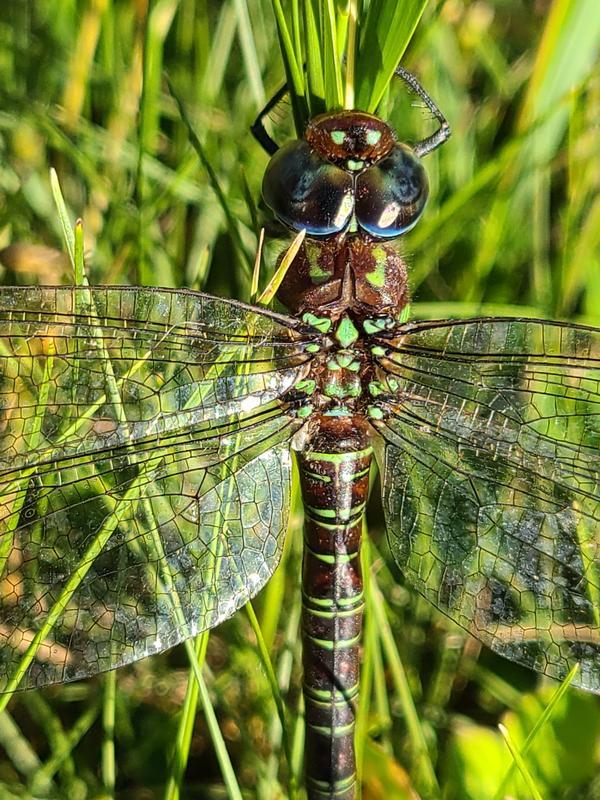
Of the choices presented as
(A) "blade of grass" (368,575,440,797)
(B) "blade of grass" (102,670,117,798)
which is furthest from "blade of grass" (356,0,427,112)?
(B) "blade of grass" (102,670,117,798)

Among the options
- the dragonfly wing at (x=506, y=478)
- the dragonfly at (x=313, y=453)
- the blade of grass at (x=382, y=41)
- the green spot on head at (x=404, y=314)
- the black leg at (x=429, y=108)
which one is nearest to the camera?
the blade of grass at (x=382, y=41)

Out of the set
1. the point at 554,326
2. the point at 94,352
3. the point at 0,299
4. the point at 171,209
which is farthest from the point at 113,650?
the point at 171,209

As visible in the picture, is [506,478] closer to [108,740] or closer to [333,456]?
[333,456]

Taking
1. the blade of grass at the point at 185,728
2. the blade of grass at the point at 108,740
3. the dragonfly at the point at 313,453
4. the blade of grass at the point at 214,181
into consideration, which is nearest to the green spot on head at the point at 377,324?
the dragonfly at the point at 313,453

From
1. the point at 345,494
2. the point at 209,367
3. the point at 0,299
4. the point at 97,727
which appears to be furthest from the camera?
the point at 97,727

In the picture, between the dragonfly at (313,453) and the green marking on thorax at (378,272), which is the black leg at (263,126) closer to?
the dragonfly at (313,453)

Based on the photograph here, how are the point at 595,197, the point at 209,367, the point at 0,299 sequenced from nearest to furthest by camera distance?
the point at 0,299, the point at 209,367, the point at 595,197

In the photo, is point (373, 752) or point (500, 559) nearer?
point (500, 559)

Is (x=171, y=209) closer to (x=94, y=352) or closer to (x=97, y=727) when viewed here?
(x=94, y=352)

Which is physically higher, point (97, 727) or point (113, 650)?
point (113, 650)
